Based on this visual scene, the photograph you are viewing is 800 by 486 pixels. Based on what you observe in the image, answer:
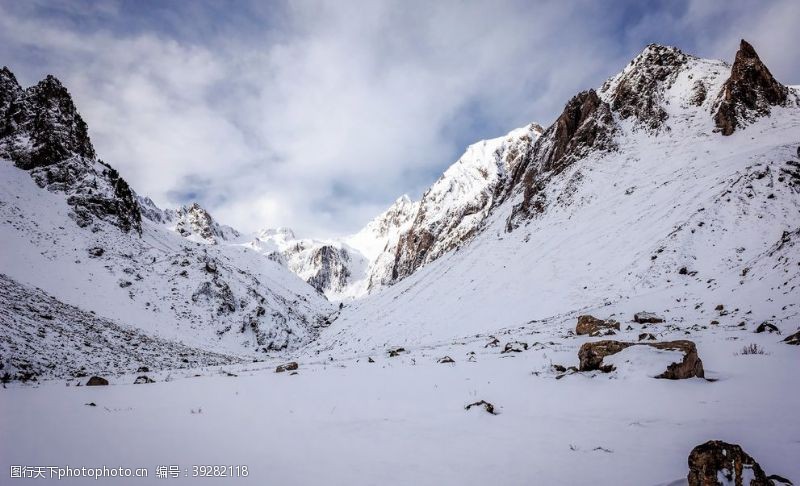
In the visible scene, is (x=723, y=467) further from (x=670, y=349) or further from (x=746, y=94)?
(x=746, y=94)

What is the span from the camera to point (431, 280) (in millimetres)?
46219

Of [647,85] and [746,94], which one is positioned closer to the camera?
[746,94]

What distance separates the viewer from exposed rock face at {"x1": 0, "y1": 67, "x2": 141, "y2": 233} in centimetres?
4038

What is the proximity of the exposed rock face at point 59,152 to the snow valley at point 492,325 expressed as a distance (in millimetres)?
280

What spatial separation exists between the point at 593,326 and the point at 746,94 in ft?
145

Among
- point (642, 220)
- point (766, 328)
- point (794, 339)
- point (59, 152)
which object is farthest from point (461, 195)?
point (794, 339)

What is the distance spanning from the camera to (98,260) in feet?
114

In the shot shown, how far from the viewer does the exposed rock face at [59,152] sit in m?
40.4

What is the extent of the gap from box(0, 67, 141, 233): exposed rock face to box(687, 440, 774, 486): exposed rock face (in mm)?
49286

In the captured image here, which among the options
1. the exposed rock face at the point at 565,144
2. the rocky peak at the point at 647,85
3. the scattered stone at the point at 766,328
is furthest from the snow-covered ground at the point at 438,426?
the rocky peak at the point at 647,85

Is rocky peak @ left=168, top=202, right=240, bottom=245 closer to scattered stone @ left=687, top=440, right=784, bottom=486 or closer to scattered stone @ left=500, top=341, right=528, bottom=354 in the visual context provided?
scattered stone @ left=500, top=341, right=528, bottom=354

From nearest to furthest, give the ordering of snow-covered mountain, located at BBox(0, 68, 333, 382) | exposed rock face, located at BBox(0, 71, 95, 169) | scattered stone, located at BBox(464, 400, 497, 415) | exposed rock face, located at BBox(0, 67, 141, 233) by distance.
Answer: scattered stone, located at BBox(464, 400, 497, 415) → snow-covered mountain, located at BBox(0, 68, 333, 382) → exposed rock face, located at BBox(0, 67, 141, 233) → exposed rock face, located at BBox(0, 71, 95, 169)

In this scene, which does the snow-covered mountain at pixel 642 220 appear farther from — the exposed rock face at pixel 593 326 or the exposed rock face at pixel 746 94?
the exposed rock face at pixel 593 326

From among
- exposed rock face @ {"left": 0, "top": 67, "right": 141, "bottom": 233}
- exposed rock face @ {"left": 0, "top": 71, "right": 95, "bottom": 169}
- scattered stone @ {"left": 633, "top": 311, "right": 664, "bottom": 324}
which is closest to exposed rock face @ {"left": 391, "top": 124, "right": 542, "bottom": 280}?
exposed rock face @ {"left": 0, "top": 67, "right": 141, "bottom": 233}
